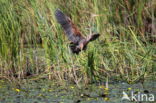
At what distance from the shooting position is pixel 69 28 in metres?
7.02

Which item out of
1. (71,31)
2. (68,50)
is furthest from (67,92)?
(71,31)

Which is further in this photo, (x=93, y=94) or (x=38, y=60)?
(x=38, y=60)

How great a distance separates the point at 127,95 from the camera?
6668 millimetres

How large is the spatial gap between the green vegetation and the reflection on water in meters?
0.15

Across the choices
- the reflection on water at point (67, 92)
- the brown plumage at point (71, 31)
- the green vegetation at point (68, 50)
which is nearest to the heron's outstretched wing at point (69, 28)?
the brown plumage at point (71, 31)

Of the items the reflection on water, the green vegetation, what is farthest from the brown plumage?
the reflection on water

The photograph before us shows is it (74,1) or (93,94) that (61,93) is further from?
(74,1)

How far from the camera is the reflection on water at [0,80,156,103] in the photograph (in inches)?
258

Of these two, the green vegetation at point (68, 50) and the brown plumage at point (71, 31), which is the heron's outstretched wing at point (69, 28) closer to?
the brown plumage at point (71, 31)

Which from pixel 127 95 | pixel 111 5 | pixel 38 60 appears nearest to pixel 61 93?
pixel 127 95

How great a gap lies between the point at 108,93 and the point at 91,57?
0.56 m

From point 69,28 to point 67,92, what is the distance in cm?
87

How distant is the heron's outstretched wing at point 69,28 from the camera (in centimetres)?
700

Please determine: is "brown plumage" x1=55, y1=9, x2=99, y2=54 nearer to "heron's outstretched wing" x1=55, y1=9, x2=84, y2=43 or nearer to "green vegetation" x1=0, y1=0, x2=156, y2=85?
"heron's outstretched wing" x1=55, y1=9, x2=84, y2=43
